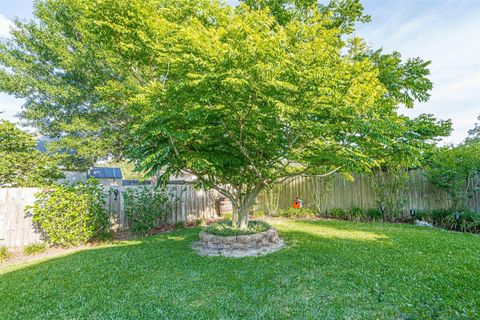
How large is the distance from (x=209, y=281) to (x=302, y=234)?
3691 millimetres

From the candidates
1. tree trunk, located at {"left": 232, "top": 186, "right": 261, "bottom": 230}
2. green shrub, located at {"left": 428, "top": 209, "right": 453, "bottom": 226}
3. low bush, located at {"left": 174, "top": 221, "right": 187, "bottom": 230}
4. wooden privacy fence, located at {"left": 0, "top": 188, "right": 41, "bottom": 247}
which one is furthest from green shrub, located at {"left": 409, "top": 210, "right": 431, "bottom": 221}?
wooden privacy fence, located at {"left": 0, "top": 188, "right": 41, "bottom": 247}

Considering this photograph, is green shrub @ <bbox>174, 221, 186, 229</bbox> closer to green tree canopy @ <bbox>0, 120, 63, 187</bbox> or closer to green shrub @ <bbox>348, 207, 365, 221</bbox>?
green tree canopy @ <bbox>0, 120, 63, 187</bbox>

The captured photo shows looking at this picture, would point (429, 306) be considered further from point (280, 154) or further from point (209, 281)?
point (280, 154)

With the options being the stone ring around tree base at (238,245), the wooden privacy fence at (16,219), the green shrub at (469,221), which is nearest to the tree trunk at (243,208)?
the stone ring around tree base at (238,245)

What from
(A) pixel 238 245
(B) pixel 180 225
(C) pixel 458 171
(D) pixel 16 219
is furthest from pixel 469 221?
(D) pixel 16 219

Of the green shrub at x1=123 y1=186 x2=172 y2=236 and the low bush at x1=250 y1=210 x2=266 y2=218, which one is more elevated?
the green shrub at x1=123 y1=186 x2=172 y2=236

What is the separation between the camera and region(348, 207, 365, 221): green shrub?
9023mm

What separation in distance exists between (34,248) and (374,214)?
10.3m

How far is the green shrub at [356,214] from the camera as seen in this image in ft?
29.6

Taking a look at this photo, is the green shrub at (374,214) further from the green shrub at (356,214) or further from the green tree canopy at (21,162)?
the green tree canopy at (21,162)

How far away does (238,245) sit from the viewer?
528 cm

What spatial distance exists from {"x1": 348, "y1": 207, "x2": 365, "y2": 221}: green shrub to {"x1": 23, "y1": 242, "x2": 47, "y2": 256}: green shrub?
31.6 ft

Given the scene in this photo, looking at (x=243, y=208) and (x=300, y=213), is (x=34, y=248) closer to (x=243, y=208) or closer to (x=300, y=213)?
(x=243, y=208)

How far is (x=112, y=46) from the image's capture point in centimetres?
622
